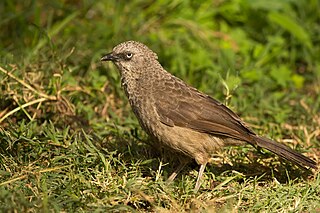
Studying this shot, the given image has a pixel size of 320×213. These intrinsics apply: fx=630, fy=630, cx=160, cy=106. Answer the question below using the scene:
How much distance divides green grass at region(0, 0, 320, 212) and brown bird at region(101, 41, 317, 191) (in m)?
0.26

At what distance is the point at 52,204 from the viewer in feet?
15.9

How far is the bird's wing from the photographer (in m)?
5.72

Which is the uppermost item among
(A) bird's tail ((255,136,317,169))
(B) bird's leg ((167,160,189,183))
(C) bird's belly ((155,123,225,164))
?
(C) bird's belly ((155,123,225,164))

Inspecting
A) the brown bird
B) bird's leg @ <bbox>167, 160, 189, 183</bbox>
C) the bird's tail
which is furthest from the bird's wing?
bird's leg @ <bbox>167, 160, 189, 183</bbox>

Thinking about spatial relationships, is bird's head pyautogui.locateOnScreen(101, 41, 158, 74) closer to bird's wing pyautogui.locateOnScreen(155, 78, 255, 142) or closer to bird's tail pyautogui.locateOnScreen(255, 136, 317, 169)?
bird's wing pyautogui.locateOnScreen(155, 78, 255, 142)

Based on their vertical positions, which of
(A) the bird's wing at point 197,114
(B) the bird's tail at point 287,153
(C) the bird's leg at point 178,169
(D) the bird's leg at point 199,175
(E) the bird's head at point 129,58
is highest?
(E) the bird's head at point 129,58

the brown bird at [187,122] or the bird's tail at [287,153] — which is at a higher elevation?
the brown bird at [187,122]

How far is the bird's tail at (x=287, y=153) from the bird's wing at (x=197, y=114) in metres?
0.14

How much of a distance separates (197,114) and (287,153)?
894mm

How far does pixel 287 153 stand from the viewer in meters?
5.75

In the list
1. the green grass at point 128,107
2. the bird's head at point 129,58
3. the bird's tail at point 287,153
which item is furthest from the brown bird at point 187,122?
the green grass at point 128,107

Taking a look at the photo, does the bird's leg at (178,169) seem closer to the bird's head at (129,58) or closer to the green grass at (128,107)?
the green grass at (128,107)

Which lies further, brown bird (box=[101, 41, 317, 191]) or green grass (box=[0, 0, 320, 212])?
brown bird (box=[101, 41, 317, 191])

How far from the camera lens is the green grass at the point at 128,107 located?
5.29 metres
